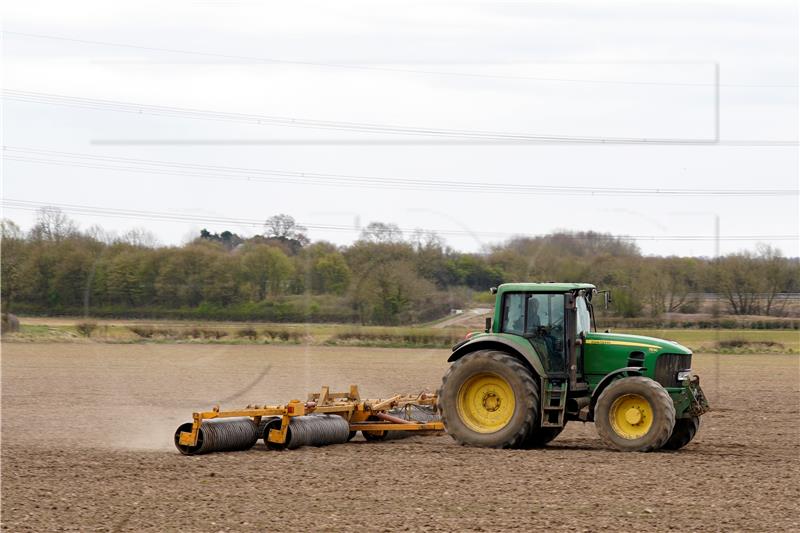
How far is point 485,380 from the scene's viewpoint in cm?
1499

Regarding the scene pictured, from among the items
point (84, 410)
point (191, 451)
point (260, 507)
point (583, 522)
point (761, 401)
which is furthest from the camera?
point (761, 401)

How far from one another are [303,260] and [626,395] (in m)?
17.3

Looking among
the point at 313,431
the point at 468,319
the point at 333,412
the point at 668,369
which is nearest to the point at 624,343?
the point at 668,369

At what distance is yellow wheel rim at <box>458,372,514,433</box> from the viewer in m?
14.8

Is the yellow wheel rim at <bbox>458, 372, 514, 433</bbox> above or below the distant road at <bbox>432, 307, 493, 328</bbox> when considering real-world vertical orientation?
below

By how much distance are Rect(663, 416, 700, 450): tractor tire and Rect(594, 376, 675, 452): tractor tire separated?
3.02 feet

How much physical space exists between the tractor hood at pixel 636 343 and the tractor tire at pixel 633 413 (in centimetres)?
68

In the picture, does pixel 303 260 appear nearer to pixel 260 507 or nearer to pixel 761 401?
pixel 761 401

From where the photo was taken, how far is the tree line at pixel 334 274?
25938 millimetres

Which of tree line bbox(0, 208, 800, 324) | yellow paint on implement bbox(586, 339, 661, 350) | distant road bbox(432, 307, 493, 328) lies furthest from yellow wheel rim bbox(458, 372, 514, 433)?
tree line bbox(0, 208, 800, 324)

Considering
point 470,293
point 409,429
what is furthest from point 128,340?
point 409,429

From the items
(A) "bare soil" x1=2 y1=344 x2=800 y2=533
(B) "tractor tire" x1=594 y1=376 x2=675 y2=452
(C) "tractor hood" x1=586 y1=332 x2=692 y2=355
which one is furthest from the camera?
(C) "tractor hood" x1=586 y1=332 x2=692 y2=355

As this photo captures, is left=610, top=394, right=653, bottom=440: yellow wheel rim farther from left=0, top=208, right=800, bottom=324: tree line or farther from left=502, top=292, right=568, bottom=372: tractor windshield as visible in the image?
left=0, top=208, right=800, bottom=324: tree line

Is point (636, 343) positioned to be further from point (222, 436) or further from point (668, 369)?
point (222, 436)
